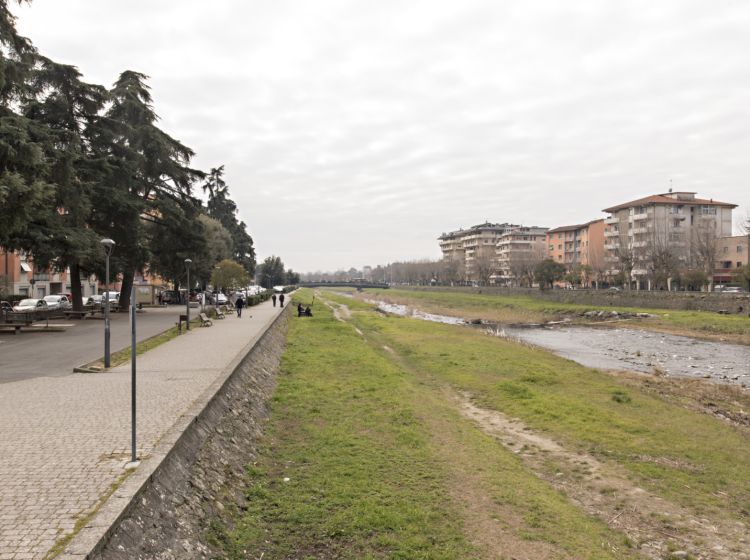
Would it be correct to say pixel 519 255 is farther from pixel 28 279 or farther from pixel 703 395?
pixel 703 395

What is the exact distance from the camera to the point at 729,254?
75.1 meters

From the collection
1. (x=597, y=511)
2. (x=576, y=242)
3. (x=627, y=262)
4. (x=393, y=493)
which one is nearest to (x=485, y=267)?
(x=576, y=242)

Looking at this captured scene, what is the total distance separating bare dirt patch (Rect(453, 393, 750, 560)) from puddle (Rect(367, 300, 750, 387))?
13.4 m

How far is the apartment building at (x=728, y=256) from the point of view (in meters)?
73.2

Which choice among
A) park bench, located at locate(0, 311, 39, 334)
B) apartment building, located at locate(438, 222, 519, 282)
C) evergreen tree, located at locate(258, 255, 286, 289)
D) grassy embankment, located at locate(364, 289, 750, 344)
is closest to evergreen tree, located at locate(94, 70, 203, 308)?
park bench, located at locate(0, 311, 39, 334)

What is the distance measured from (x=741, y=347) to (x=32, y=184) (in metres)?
37.2

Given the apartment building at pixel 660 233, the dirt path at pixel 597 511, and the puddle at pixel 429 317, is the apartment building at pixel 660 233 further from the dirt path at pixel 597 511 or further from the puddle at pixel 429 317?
the dirt path at pixel 597 511

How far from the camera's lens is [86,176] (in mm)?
30781

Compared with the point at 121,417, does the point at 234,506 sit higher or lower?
lower

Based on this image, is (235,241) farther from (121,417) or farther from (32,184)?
(121,417)

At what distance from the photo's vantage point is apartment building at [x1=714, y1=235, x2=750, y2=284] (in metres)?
73.2

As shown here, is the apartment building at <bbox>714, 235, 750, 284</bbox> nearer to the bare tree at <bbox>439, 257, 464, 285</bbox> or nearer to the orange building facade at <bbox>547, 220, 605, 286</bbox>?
the orange building facade at <bbox>547, 220, 605, 286</bbox>

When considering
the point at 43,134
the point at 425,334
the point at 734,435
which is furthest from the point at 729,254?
the point at 43,134

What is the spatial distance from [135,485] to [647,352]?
1140 inches
